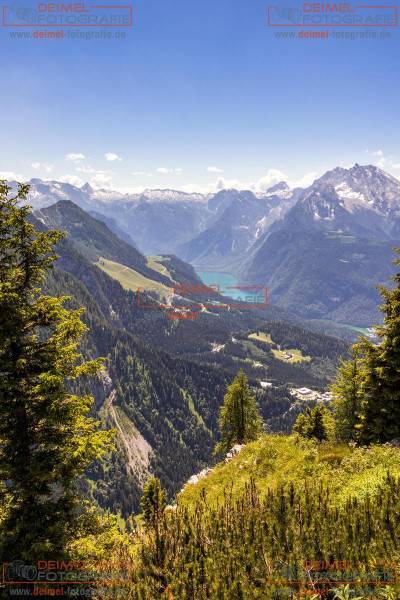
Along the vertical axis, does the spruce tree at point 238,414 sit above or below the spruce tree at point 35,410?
below

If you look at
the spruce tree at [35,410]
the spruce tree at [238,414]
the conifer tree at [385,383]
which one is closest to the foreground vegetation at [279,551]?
the spruce tree at [35,410]

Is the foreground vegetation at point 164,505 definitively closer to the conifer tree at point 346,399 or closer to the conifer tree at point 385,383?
the conifer tree at point 385,383

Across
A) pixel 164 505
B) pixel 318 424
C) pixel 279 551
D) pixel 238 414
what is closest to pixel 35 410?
pixel 164 505

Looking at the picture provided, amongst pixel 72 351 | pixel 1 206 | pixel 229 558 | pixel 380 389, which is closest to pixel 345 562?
pixel 229 558

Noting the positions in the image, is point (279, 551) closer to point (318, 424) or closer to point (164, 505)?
point (164, 505)

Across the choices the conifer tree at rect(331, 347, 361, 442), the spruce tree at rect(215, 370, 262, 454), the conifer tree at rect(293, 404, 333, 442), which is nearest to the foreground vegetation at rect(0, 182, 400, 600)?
the conifer tree at rect(331, 347, 361, 442)

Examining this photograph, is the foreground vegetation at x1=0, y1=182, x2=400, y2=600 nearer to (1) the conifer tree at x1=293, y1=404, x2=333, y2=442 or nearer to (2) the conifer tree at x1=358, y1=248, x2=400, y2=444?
(2) the conifer tree at x1=358, y1=248, x2=400, y2=444

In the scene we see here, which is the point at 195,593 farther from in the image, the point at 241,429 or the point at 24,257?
the point at 241,429

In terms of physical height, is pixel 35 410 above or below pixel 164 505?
above
